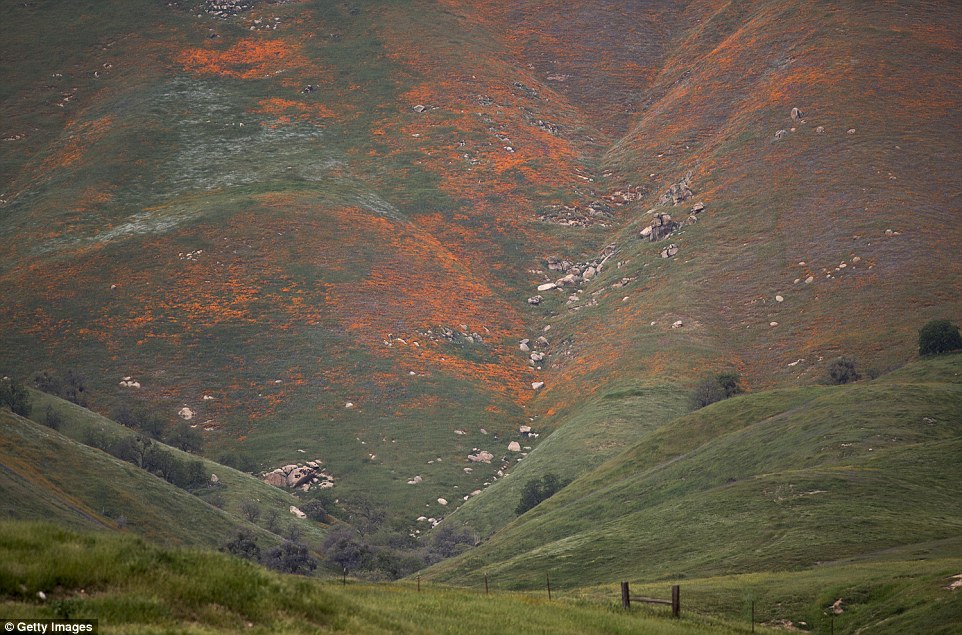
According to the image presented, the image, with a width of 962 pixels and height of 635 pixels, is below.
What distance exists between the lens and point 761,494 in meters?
62.9

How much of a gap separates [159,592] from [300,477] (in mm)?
99715

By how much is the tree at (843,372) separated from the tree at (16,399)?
93295mm

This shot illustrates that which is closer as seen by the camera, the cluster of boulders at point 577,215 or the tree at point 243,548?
the tree at point 243,548

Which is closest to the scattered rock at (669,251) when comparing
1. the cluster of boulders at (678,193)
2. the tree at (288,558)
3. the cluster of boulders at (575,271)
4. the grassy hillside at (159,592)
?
the cluster of boulders at (678,193)

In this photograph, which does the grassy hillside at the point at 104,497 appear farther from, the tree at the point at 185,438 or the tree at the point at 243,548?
the tree at the point at 185,438

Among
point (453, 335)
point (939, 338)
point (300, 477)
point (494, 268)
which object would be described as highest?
point (494, 268)

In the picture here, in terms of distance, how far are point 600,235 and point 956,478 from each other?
122 meters

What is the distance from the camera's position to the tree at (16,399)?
99.6m

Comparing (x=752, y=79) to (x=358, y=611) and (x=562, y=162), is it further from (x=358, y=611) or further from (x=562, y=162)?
(x=358, y=611)

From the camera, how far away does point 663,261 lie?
149m

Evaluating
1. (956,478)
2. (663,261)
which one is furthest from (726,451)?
(663,261)

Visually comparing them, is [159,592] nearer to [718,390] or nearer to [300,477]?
[300,477]

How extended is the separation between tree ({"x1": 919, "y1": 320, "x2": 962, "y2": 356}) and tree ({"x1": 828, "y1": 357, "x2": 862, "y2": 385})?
24.9ft

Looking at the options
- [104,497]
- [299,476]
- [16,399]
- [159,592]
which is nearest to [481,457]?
[299,476]
